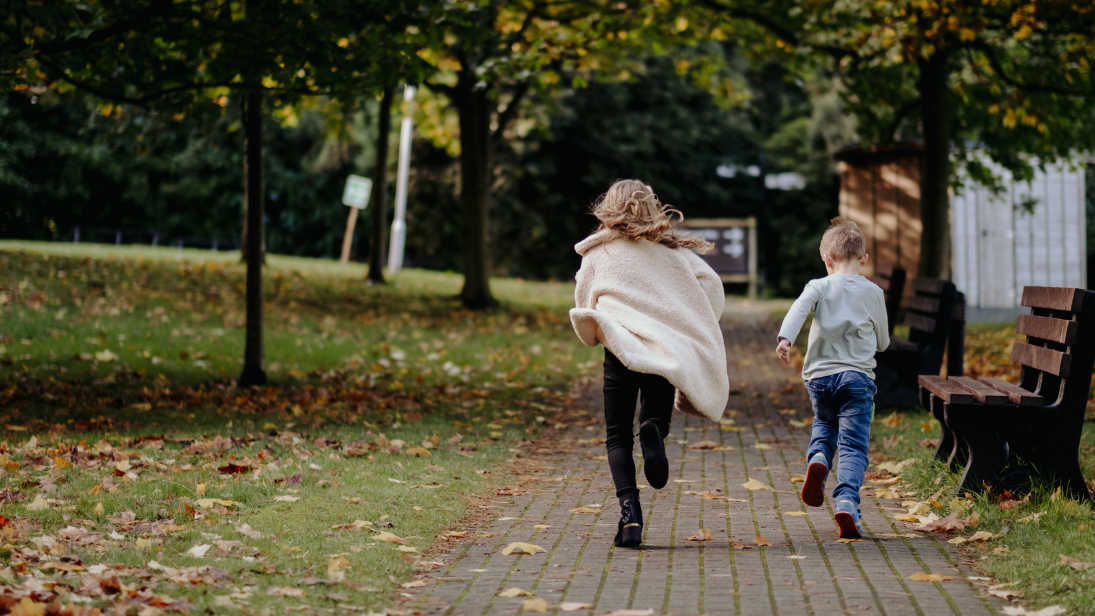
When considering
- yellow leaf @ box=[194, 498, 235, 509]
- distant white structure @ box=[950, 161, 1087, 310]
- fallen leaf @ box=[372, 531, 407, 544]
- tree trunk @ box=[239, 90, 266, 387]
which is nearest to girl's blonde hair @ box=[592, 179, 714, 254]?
fallen leaf @ box=[372, 531, 407, 544]

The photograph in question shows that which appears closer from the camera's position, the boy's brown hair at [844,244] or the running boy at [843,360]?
the running boy at [843,360]

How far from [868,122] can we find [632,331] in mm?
12332


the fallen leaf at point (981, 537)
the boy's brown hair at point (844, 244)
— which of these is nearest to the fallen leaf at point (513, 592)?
the fallen leaf at point (981, 537)

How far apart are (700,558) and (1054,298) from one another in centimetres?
256

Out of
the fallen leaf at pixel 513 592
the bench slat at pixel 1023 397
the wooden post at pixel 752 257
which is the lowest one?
the fallen leaf at pixel 513 592

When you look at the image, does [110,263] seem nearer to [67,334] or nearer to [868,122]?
[67,334]

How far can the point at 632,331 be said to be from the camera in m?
4.76

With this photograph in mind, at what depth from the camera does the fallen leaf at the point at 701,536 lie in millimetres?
4840

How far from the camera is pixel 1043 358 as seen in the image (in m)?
5.28

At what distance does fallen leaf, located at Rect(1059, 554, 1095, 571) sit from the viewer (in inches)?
158

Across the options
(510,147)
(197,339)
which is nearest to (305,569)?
(197,339)

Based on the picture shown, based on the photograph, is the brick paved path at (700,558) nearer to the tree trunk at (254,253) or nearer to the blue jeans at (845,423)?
the blue jeans at (845,423)

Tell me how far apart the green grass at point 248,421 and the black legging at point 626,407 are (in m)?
1.01

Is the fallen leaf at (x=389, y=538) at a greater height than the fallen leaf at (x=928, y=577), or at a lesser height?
lesser
